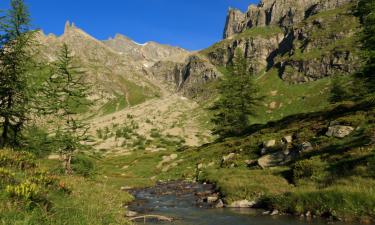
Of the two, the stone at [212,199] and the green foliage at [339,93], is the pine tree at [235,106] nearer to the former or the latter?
the green foliage at [339,93]

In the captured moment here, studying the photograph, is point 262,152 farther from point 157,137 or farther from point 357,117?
point 157,137

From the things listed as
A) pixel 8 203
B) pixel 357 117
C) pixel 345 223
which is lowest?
pixel 345 223

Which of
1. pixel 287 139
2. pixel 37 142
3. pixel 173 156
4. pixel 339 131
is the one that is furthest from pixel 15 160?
pixel 173 156

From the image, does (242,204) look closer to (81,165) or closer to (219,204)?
(219,204)

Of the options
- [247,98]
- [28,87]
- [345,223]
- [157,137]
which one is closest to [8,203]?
[345,223]

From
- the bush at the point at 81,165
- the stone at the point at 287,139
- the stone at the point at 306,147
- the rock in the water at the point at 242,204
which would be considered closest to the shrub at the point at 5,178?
the rock in the water at the point at 242,204

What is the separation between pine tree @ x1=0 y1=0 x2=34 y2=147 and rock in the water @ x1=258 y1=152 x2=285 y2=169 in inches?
845

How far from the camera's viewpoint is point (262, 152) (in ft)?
131

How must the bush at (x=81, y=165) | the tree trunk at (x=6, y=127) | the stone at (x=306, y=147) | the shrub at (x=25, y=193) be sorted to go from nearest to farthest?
the shrub at (x=25, y=193)
the tree trunk at (x=6, y=127)
the bush at (x=81, y=165)
the stone at (x=306, y=147)

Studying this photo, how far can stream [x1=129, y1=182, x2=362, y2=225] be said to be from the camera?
18.6m

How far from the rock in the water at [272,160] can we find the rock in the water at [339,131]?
4.82 meters

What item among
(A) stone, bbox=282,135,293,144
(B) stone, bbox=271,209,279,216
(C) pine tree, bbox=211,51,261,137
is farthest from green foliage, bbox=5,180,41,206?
(C) pine tree, bbox=211,51,261,137

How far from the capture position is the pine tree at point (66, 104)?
2934 cm

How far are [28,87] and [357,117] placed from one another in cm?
2716
